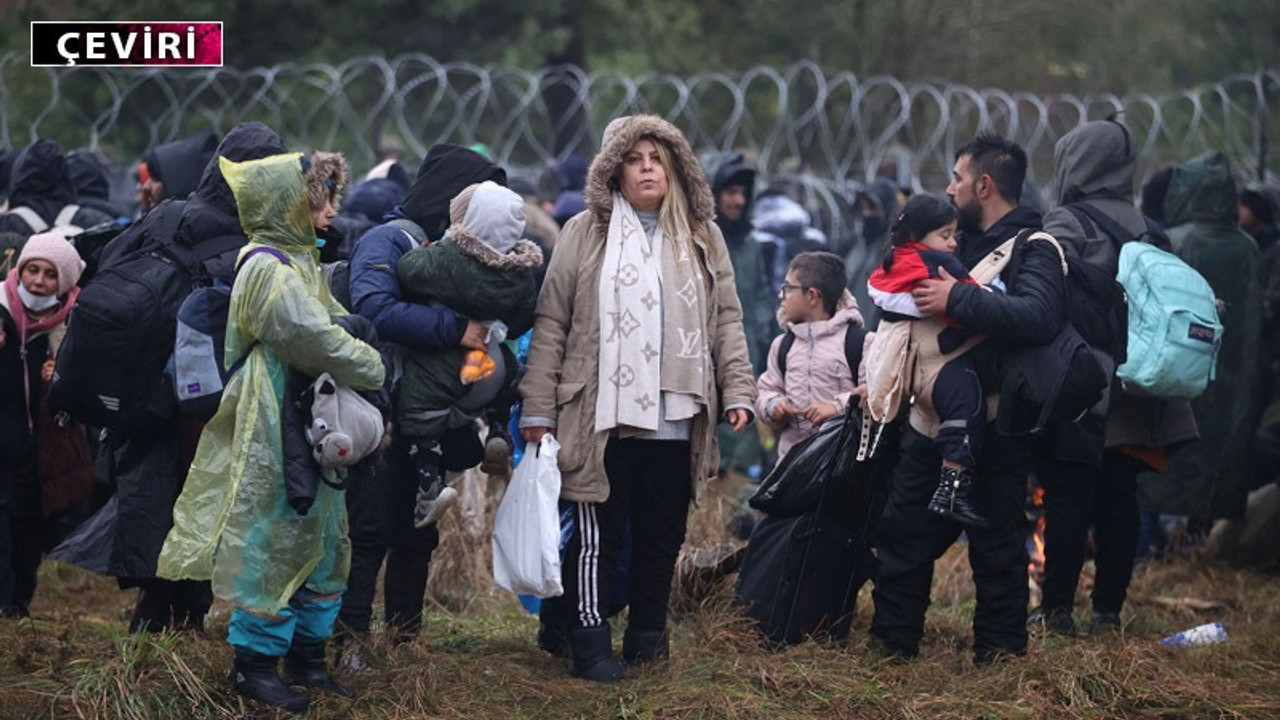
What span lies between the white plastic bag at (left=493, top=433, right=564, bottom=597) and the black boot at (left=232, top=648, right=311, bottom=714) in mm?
721

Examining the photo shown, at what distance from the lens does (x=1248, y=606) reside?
23.1ft

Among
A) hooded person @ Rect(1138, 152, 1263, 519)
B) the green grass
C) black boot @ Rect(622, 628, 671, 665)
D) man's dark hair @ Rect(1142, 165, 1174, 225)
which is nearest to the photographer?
the green grass

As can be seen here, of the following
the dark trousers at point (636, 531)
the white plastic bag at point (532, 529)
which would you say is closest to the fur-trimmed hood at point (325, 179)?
the white plastic bag at point (532, 529)

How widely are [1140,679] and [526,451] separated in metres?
2.05

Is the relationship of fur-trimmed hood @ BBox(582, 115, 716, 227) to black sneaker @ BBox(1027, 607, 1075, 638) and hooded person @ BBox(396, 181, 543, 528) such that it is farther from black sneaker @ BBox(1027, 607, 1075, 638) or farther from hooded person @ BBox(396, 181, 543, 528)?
black sneaker @ BBox(1027, 607, 1075, 638)

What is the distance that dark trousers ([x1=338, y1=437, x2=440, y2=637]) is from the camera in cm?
506

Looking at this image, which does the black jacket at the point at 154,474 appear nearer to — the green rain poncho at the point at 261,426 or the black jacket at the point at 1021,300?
the green rain poncho at the point at 261,426

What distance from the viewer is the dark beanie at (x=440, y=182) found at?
203 inches

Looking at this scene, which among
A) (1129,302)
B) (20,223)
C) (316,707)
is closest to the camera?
(316,707)

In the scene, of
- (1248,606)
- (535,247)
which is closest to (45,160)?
(535,247)

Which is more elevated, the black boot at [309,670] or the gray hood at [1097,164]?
the gray hood at [1097,164]

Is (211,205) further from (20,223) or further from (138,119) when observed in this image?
(138,119)

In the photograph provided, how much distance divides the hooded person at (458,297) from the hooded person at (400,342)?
5cm

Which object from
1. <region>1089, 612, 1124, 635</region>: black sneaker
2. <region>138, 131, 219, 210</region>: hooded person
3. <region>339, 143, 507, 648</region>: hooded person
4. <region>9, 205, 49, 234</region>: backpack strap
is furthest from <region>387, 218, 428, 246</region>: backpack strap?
<region>1089, 612, 1124, 635</region>: black sneaker
